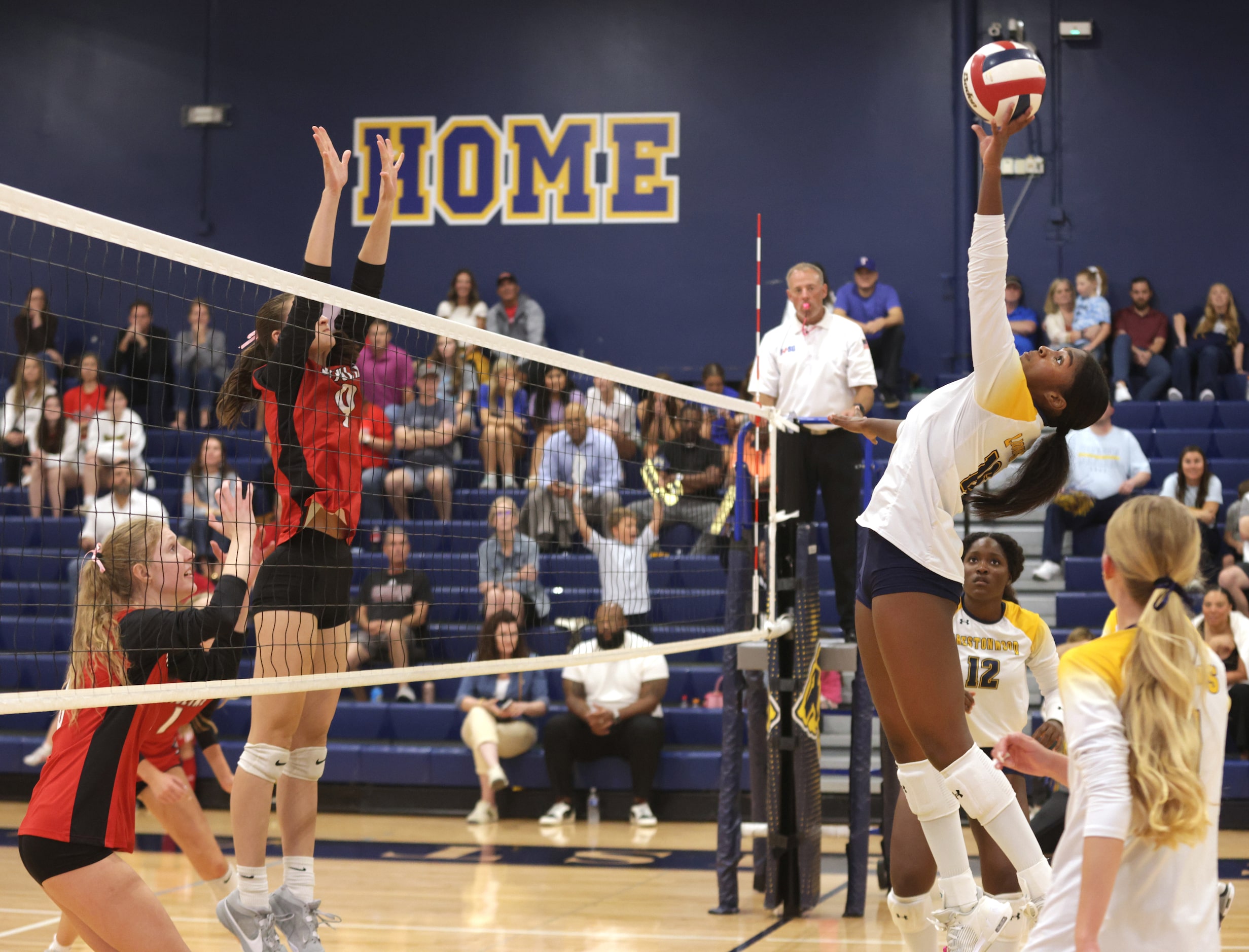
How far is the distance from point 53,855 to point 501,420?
7825 mm

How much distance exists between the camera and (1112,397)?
1229 cm

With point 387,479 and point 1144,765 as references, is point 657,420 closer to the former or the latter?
point 387,479

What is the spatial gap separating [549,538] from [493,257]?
6.83 meters

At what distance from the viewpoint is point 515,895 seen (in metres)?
6.73

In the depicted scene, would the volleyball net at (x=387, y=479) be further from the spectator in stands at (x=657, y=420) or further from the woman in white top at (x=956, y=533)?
the woman in white top at (x=956, y=533)

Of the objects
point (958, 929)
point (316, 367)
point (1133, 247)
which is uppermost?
point (1133, 247)

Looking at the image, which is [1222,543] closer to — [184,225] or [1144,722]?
[1144,722]

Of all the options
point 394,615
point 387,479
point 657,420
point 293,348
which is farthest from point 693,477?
point 293,348

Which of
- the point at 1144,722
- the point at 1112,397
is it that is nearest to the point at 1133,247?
the point at 1112,397

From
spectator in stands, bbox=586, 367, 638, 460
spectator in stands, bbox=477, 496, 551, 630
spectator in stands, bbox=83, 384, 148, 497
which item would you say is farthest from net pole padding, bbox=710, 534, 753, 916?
spectator in stands, bbox=83, 384, 148, 497

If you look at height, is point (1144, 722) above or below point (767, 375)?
below

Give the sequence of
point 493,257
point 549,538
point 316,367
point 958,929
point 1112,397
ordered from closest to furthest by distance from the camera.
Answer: point 958,929 → point 316,367 → point 549,538 → point 1112,397 → point 493,257

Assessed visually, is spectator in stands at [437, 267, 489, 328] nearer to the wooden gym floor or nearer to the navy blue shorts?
the wooden gym floor

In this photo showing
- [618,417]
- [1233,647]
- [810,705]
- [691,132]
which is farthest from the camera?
[691,132]
